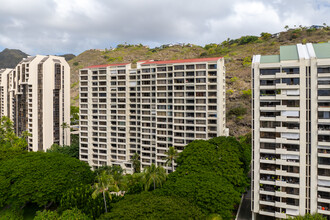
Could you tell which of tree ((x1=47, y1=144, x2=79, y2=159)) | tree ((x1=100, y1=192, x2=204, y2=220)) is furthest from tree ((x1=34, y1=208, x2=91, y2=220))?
tree ((x1=47, y1=144, x2=79, y2=159))

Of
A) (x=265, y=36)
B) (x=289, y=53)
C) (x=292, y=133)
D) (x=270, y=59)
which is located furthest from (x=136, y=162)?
(x=265, y=36)

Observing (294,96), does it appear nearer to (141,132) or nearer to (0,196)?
(141,132)

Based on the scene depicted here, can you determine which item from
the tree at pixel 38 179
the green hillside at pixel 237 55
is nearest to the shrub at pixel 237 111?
the green hillside at pixel 237 55

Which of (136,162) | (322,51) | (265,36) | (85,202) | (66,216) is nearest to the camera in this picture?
(66,216)

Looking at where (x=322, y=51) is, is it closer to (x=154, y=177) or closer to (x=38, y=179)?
(x=154, y=177)

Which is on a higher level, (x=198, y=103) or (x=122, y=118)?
(x=198, y=103)

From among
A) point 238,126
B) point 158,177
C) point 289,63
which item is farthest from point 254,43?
point 158,177

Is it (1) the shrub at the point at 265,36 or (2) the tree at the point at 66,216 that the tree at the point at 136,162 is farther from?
(1) the shrub at the point at 265,36

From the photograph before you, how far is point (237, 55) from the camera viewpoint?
143 meters

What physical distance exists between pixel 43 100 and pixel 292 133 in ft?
273

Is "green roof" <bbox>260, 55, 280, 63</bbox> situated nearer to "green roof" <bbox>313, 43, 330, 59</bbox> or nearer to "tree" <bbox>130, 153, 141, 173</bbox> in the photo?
"green roof" <bbox>313, 43, 330, 59</bbox>

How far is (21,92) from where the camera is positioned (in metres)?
89.5

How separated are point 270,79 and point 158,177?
99.2 ft

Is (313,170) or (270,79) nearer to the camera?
(313,170)
